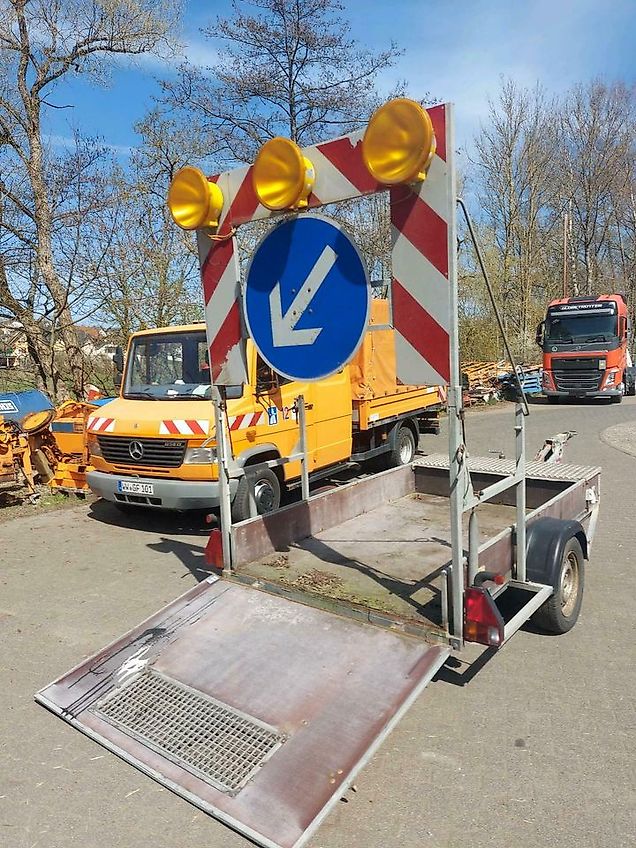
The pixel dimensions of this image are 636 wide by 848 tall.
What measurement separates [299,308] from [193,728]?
2.09 m

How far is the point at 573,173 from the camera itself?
3744 cm

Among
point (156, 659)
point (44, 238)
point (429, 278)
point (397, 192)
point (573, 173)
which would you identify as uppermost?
point (573, 173)

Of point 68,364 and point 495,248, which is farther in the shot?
point 495,248

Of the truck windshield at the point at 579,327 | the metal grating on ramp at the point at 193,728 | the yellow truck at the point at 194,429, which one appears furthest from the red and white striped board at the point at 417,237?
the truck windshield at the point at 579,327

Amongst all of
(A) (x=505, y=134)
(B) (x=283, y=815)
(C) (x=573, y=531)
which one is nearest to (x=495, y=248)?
(A) (x=505, y=134)

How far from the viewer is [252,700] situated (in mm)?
2973

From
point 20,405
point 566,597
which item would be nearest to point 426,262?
point 566,597

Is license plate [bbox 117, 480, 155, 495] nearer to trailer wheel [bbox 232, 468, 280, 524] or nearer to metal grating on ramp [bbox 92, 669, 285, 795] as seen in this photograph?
trailer wheel [bbox 232, 468, 280, 524]

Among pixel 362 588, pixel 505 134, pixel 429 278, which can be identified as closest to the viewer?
pixel 429 278

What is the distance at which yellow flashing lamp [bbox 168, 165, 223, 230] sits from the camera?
11.2ft

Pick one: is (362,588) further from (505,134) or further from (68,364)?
(505,134)

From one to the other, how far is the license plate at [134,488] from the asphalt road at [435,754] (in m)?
1.35

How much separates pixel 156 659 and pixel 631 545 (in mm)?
4797

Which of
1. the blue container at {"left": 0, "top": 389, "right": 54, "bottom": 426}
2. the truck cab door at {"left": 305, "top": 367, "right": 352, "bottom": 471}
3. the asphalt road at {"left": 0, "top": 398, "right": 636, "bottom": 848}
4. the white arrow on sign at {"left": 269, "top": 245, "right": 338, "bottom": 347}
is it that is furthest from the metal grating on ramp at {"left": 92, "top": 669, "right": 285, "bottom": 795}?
the blue container at {"left": 0, "top": 389, "right": 54, "bottom": 426}
